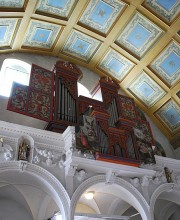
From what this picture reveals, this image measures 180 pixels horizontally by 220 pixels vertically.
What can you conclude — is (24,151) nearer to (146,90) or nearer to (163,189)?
(163,189)

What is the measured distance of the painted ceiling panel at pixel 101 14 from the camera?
1022 centimetres

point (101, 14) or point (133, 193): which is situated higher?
point (101, 14)

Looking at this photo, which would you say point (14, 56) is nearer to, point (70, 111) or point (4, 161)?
point (70, 111)

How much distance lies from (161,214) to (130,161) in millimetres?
4446

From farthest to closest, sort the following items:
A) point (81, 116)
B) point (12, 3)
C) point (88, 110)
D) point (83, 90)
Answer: point (83, 90) → point (88, 110) → point (81, 116) → point (12, 3)

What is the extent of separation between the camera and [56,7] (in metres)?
10.1

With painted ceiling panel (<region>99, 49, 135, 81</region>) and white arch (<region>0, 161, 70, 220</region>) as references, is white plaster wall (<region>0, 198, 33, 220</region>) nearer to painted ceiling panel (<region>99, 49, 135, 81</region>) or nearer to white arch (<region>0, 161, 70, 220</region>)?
white arch (<region>0, 161, 70, 220</region>)

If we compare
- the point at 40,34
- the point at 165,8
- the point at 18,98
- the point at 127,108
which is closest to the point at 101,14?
the point at 165,8

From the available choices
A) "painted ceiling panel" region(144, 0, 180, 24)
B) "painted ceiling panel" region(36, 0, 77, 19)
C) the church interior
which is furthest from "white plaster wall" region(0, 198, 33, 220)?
"painted ceiling panel" region(144, 0, 180, 24)

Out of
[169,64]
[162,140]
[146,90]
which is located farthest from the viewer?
[162,140]

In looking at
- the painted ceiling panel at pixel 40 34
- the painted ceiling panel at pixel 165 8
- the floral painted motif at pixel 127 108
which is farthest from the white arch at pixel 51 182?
the painted ceiling panel at pixel 165 8

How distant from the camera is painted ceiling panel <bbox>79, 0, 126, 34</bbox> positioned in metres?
10.2

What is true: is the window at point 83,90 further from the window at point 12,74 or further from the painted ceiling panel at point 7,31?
the painted ceiling panel at point 7,31

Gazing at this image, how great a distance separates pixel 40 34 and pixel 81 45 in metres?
1.80
